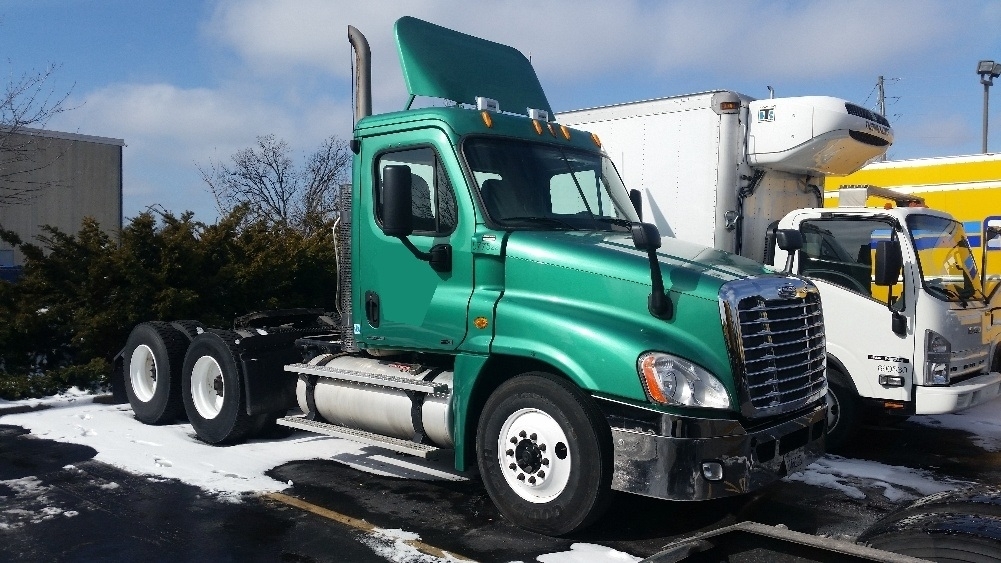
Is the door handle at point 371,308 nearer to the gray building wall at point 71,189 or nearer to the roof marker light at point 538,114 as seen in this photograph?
the roof marker light at point 538,114

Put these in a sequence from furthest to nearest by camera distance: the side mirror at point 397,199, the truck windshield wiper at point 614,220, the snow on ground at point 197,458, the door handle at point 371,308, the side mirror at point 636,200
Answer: the side mirror at point 636,200 → the door handle at point 371,308 → the truck windshield wiper at point 614,220 → the side mirror at point 397,199 → the snow on ground at point 197,458

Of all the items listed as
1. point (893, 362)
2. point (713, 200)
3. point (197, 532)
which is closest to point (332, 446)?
point (197, 532)

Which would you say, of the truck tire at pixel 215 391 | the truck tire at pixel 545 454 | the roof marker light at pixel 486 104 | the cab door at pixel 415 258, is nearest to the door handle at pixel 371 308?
the cab door at pixel 415 258

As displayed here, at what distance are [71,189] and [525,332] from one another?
37.1 m

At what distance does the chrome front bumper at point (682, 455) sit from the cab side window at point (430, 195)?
6.25 feet

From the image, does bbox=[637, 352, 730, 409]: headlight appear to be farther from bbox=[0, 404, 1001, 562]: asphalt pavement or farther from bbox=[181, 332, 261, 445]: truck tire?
bbox=[181, 332, 261, 445]: truck tire

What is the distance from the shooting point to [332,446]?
803cm

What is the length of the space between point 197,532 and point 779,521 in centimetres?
394

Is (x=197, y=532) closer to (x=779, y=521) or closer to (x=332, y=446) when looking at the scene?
(x=332, y=446)

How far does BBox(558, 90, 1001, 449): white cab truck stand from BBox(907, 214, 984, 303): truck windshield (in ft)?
0.05

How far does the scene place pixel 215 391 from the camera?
8281 mm

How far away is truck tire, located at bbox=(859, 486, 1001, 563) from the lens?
2.69 m

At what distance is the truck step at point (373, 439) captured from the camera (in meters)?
6.12

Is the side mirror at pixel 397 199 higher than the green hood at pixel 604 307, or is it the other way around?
the side mirror at pixel 397 199
